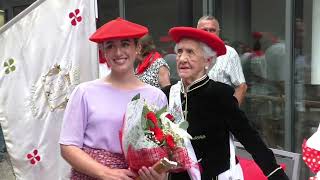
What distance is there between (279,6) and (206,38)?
11.3ft

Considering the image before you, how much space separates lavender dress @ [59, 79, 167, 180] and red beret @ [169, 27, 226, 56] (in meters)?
0.58

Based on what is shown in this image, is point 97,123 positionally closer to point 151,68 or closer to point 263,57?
point 151,68

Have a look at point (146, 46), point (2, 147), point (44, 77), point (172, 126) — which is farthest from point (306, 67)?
point (2, 147)

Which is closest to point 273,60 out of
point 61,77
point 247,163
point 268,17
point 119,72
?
point 268,17

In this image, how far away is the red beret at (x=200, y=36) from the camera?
8.82 feet

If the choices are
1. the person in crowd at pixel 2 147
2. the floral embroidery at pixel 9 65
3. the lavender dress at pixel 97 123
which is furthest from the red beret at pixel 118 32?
the person in crowd at pixel 2 147

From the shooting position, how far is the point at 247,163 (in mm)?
3410

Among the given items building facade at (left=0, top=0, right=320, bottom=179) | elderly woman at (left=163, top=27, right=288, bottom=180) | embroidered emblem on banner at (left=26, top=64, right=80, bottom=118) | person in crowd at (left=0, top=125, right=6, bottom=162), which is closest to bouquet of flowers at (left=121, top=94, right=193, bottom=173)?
elderly woman at (left=163, top=27, right=288, bottom=180)

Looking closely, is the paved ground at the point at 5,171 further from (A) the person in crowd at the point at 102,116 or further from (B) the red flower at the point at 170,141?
(B) the red flower at the point at 170,141

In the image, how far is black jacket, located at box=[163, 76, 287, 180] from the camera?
2.68 m

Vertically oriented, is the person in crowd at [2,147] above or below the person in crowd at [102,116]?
below

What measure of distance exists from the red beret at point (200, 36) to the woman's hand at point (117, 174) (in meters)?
0.88

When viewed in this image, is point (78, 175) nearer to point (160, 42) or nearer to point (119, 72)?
point (119, 72)

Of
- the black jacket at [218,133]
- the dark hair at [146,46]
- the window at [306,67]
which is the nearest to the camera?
the black jacket at [218,133]
